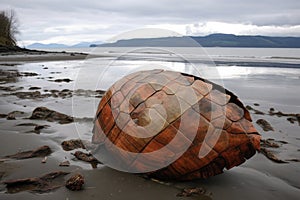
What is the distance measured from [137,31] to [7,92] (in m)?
6.20

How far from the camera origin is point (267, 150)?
411 centimetres

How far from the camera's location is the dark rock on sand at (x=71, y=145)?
3.91 meters

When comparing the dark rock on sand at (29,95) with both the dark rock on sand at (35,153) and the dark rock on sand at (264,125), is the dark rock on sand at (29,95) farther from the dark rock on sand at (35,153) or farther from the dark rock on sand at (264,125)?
the dark rock on sand at (264,125)

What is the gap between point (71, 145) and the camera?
156 inches

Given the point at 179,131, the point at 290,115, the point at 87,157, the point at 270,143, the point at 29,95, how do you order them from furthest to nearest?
the point at 29,95 < the point at 290,115 < the point at 270,143 < the point at 87,157 < the point at 179,131

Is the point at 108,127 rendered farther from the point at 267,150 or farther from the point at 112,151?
the point at 267,150

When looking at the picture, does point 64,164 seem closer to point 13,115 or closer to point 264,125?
point 13,115

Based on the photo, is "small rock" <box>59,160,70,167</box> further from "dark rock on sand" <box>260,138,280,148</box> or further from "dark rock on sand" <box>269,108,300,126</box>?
"dark rock on sand" <box>269,108,300,126</box>

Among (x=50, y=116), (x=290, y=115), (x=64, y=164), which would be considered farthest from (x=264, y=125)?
(x=50, y=116)

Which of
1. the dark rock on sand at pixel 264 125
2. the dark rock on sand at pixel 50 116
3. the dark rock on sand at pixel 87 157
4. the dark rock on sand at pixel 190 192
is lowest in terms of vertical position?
the dark rock on sand at pixel 264 125

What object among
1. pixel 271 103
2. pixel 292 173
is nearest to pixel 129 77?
pixel 292 173

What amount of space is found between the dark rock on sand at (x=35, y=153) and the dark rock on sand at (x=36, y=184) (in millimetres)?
666

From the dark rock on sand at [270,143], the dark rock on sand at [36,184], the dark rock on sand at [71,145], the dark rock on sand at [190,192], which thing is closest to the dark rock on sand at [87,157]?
the dark rock on sand at [71,145]

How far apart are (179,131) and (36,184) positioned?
4.65 feet
